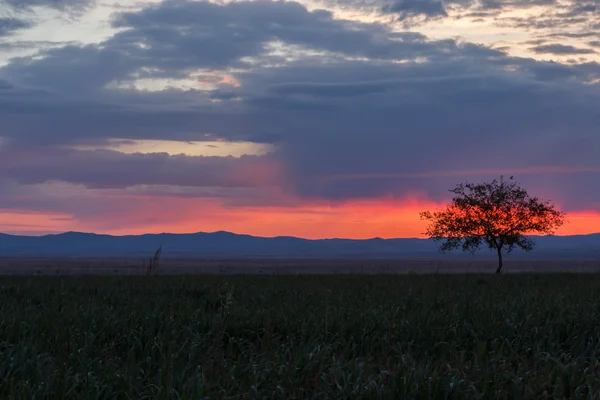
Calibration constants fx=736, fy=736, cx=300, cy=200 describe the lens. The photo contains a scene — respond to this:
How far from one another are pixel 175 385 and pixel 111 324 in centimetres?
488

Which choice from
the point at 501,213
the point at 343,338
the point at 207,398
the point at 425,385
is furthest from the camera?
the point at 501,213

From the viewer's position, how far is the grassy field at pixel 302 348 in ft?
30.0

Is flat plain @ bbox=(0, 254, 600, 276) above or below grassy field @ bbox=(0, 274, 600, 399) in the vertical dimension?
above

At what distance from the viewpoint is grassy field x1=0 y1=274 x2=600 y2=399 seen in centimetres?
916

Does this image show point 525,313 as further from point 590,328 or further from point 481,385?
point 481,385

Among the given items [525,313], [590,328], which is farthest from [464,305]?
[590,328]

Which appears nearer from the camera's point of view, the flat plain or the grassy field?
the grassy field

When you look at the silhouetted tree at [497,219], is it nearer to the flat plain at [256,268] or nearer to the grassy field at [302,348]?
the flat plain at [256,268]

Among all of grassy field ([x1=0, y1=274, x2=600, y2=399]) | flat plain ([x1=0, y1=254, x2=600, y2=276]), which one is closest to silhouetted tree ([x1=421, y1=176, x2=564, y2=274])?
flat plain ([x1=0, y1=254, x2=600, y2=276])

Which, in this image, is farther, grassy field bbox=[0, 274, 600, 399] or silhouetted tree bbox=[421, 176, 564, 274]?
silhouetted tree bbox=[421, 176, 564, 274]

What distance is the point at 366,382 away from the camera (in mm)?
9609

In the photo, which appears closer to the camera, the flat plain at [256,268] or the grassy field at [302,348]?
the grassy field at [302,348]

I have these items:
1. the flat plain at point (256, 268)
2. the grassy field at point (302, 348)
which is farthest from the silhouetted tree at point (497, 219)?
the grassy field at point (302, 348)

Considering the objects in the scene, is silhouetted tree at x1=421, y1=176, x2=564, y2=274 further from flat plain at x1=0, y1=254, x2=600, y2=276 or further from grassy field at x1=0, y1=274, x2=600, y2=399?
grassy field at x1=0, y1=274, x2=600, y2=399
